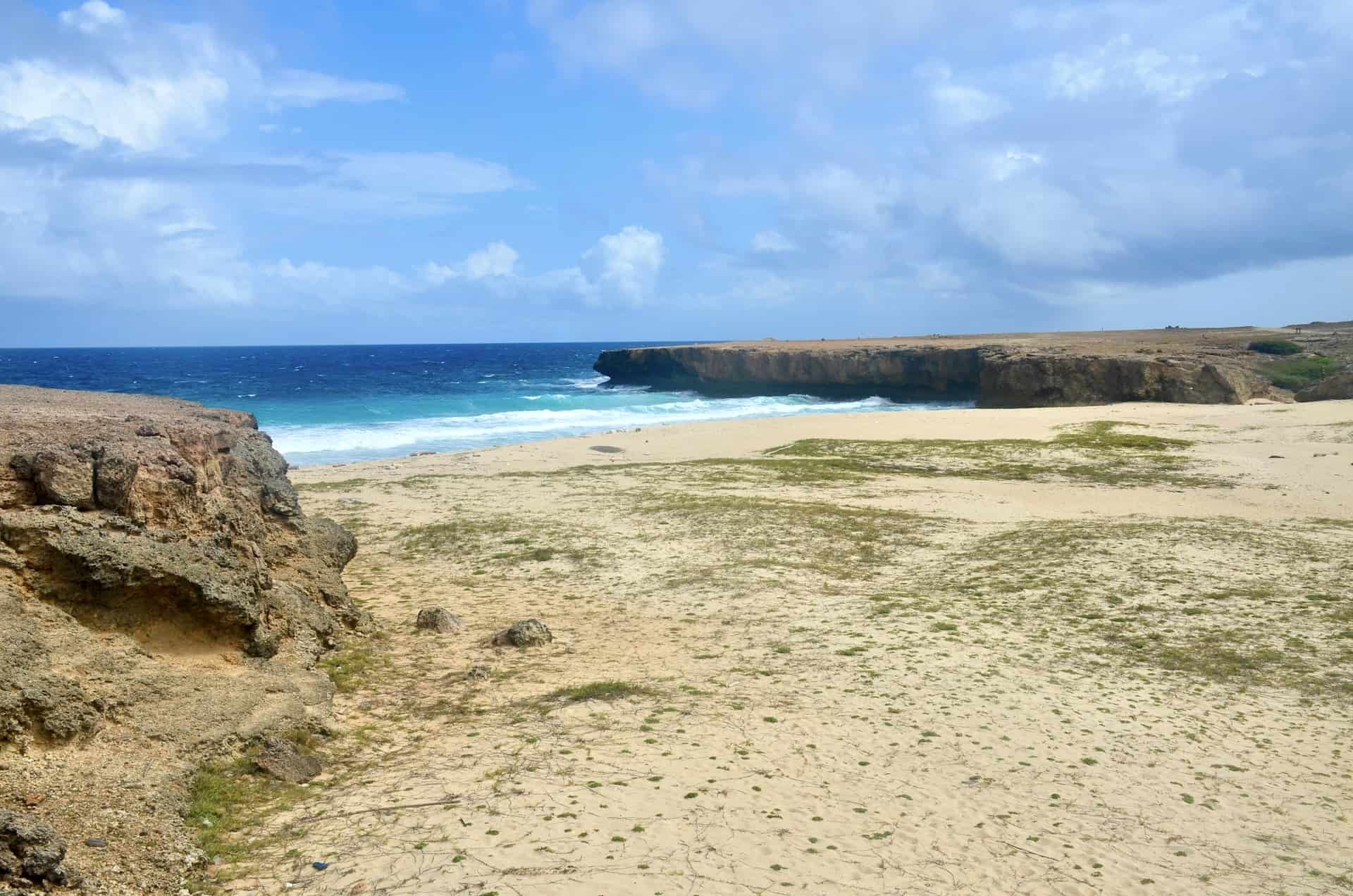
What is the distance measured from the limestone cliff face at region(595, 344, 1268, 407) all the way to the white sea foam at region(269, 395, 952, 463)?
2.07 m

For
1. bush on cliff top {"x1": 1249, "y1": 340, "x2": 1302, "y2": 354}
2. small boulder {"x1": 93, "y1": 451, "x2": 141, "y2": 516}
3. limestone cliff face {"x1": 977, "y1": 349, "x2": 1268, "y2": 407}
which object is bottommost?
small boulder {"x1": 93, "y1": 451, "x2": 141, "y2": 516}

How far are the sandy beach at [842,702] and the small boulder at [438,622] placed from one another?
0.15 m

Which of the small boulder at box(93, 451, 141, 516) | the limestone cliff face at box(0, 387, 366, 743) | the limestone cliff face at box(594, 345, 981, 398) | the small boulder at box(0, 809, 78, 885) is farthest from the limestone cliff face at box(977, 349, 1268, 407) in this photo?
the small boulder at box(0, 809, 78, 885)

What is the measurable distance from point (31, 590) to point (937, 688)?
7.76 meters

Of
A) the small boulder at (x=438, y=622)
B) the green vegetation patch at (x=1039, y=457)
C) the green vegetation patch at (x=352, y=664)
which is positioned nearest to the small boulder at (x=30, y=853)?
the green vegetation patch at (x=352, y=664)

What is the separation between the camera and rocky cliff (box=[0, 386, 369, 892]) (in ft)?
21.1

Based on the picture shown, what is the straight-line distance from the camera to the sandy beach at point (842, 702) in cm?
621

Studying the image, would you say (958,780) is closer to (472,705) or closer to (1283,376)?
(472,705)

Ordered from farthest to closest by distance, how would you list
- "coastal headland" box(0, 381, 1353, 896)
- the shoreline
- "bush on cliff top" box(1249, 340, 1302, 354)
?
"bush on cliff top" box(1249, 340, 1302, 354) → the shoreline → "coastal headland" box(0, 381, 1353, 896)

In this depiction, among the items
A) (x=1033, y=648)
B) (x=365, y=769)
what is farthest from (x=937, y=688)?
(x=365, y=769)

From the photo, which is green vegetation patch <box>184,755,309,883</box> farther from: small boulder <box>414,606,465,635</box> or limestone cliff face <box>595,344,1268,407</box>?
limestone cliff face <box>595,344,1268,407</box>

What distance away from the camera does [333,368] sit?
121438 millimetres

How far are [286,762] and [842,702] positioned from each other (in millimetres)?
4795

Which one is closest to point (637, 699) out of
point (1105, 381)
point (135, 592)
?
point (135, 592)
